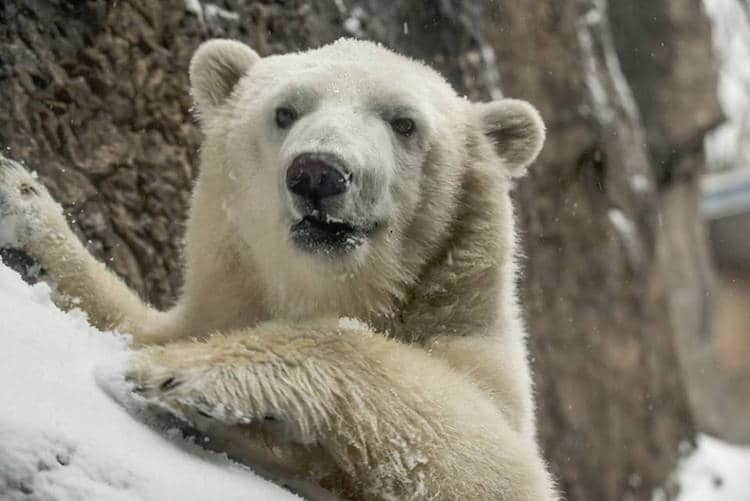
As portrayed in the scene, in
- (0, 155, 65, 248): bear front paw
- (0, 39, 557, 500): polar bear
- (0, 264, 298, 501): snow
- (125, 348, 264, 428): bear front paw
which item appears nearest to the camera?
(0, 264, 298, 501): snow

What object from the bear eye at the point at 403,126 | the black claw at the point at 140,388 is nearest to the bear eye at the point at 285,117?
the bear eye at the point at 403,126

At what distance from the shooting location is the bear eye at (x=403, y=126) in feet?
8.65

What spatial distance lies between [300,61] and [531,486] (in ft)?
4.25

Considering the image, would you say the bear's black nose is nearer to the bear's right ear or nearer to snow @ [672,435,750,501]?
the bear's right ear

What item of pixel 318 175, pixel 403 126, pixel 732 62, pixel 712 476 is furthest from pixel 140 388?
pixel 732 62

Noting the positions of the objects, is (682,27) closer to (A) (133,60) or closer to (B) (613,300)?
(B) (613,300)

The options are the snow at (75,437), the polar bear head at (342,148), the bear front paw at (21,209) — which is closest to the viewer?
the snow at (75,437)

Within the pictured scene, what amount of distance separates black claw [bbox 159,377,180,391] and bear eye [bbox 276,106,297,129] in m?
0.88

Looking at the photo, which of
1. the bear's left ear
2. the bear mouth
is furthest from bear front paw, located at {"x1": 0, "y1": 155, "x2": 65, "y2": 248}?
the bear's left ear

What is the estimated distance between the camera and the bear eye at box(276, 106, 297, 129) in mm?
2605

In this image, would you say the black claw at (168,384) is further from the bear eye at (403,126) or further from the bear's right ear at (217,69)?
the bear's right ear at (217,69)

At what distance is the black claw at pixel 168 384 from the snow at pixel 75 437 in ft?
0.25

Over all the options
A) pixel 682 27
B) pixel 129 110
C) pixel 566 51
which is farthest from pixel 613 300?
pixel 129 110

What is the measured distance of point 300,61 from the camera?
2.78 m
